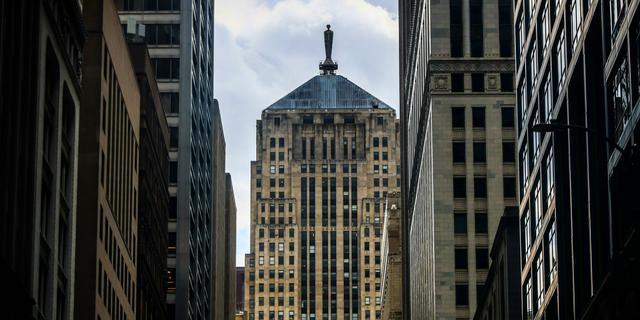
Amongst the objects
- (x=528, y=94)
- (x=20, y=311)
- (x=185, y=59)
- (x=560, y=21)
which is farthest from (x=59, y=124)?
(x=185, y=59)

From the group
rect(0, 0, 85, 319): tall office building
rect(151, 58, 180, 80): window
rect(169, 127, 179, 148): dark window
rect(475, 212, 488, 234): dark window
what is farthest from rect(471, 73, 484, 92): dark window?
rect(0, 0, 85, 319): tall office building

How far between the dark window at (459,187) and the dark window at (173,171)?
26119 millimetres

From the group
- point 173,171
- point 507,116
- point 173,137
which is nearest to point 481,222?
point 507,116

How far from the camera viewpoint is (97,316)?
84.4 metres

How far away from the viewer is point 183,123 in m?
147

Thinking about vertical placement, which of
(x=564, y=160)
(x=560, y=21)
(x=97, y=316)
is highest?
(x=560, y=21)

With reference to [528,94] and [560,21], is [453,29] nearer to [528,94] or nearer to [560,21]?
[528,94]

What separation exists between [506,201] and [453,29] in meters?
14.4

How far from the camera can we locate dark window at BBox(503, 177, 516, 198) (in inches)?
5197

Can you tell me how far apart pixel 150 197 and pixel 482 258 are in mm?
29592

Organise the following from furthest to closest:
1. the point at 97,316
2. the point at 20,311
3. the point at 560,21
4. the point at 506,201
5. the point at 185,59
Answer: the point at 185,59, the point at 506,201, the point at 97,316, the point at 560,21, the point at 20,311

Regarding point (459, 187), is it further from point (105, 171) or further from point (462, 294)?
point (105, 171)

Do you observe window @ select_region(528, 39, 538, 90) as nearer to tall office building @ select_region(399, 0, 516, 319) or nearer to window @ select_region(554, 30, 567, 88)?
window @ select_region(554, 30, 567, 88)

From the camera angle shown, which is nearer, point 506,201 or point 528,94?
point 528,94
